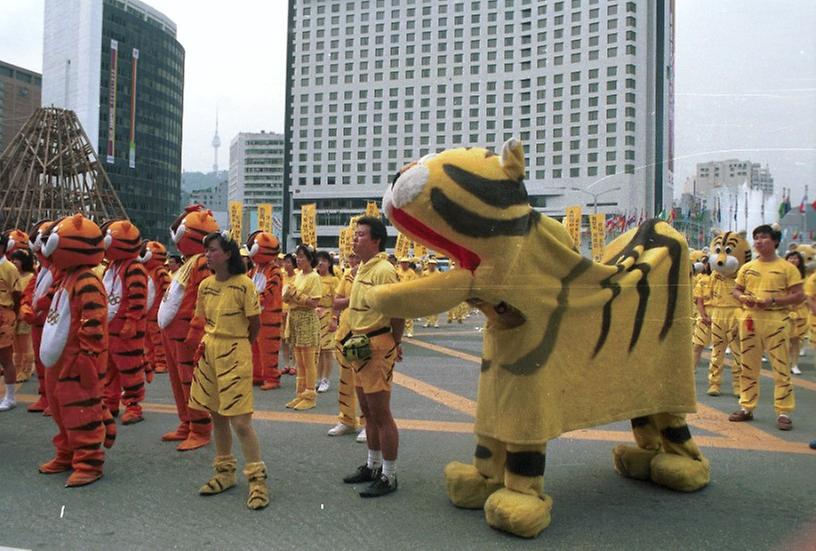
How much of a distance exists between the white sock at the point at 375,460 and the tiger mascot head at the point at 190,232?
234cm

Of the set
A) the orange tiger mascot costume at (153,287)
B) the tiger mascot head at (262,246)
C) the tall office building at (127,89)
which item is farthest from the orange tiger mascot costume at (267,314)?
the tall office building at (127,89)

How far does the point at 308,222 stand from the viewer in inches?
241

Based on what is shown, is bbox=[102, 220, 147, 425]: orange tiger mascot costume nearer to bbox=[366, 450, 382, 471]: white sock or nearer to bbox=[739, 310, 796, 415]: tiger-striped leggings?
bbox=[366, 450, 382, 471]: white sock

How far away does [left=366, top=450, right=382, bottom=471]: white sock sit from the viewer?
165 inches

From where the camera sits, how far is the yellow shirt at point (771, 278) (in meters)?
5.44

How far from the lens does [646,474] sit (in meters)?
4.18

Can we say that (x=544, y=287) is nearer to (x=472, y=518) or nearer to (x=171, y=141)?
(x=472, y=518)

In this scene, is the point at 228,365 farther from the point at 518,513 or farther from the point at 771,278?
the point at 771,278

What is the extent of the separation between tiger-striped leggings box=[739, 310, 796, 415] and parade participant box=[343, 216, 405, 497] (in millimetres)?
3558

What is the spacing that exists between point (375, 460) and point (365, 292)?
3.77ft

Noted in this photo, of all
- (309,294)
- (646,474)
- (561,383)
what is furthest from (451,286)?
(309,294)

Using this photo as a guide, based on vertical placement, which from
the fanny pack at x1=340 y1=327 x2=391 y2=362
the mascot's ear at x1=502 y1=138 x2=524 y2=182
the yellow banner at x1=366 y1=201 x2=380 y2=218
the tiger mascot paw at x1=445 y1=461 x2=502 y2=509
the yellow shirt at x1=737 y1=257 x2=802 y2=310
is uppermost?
the mascot's ear at x1=502 y1=138 x2=524 y2=182

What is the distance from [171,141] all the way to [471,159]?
405 inches

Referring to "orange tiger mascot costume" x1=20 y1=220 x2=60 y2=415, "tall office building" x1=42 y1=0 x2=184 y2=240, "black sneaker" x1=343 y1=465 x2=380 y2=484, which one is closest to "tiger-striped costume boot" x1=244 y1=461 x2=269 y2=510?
"black sneaker" x1=343 y1=465 x2=380 y2=484
